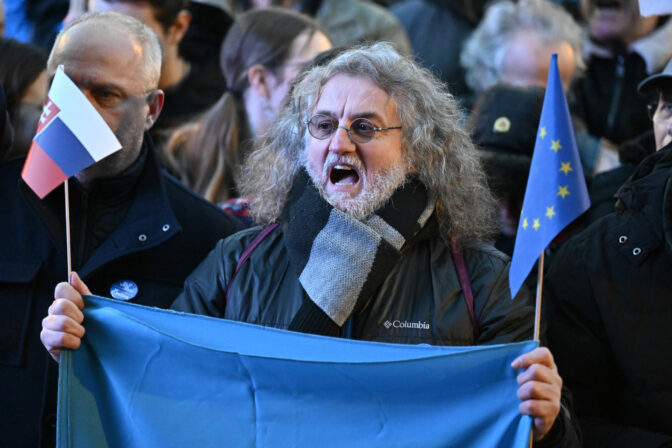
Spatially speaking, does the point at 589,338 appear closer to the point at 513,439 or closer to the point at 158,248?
the point at 513,439

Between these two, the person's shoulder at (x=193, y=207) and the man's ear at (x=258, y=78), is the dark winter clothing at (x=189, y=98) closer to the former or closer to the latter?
the man's ear at (x=258, y=78)

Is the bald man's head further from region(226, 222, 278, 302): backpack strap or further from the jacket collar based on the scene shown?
region(226, 222, 278, 302): backpack strap

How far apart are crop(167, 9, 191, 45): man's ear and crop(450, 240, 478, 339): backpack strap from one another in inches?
107

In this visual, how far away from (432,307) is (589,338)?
73cm

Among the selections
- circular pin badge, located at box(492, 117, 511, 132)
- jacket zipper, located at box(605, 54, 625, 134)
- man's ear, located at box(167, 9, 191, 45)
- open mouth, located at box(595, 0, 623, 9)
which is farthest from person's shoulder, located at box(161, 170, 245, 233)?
open mouth, located at box(595, 0, 623, 9)

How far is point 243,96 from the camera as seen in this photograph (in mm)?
5555

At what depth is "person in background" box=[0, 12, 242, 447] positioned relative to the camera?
156 inches

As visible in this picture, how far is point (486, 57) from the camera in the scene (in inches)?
247

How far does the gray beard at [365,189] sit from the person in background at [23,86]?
1.63 m

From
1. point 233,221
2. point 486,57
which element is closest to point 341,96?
point 233,221

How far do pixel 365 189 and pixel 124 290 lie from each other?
106cm

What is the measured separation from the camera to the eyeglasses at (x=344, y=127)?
3.86 meters

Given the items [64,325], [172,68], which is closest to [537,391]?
[64,325]

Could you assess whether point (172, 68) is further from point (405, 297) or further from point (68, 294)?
point (405, 297)
